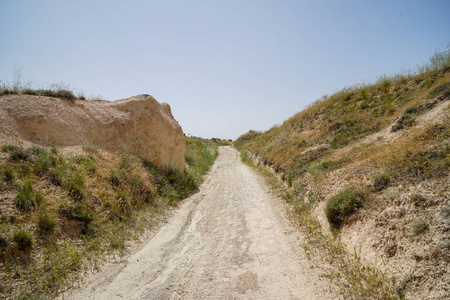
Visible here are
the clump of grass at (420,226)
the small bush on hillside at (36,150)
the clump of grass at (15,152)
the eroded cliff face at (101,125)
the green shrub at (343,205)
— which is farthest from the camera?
the eroded cliff face at (101,125)

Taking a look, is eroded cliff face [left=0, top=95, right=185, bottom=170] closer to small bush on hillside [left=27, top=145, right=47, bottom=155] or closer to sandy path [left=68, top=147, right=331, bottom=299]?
small bush on hillside [left=27, top=145, right=47, bottom=155]

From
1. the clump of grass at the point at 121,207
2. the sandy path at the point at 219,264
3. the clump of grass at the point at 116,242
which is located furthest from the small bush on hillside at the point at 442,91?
the clump of grass at the point at 121,207

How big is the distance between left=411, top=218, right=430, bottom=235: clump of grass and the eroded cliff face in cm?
974

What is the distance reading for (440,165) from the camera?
4793 millimetres

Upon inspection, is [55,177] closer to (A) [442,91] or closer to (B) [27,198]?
(B) [27,198]

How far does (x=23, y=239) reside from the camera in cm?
461

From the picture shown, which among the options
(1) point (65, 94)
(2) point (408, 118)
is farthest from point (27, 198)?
(2) point (408, 118)

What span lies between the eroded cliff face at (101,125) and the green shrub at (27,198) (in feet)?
8.10

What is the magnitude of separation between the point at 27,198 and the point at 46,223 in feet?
2.57

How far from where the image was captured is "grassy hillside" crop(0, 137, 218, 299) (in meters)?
4.34

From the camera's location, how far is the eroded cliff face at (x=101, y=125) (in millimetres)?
7578

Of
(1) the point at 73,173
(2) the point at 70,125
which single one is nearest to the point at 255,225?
(1) the point at 73,173

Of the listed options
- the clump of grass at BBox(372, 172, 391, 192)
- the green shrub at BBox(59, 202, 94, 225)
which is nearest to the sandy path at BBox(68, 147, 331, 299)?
the green shrub at BBox(59, 202, 94, 225)

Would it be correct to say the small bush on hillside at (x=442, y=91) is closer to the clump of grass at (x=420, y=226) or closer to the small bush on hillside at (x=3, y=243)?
the clump of grass at (x=420, y=226)
